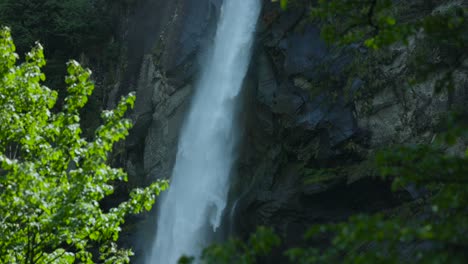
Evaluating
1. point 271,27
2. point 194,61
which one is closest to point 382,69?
point 271,27

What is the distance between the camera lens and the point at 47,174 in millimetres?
7914

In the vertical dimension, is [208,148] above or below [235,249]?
above

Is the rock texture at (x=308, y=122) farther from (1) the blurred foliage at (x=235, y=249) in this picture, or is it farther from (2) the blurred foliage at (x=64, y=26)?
Result: (1) the blurred foliage at (x=235, y=249)

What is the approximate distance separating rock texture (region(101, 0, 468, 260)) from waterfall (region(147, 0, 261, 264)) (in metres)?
0.61

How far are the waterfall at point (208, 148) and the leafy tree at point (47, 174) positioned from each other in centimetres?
1274

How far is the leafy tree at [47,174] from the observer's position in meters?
7.20

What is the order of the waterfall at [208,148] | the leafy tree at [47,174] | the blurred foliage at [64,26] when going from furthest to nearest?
the blurred foliage at [64,26]
the waterfall at [208,148]
the leafy tree at [47,174]

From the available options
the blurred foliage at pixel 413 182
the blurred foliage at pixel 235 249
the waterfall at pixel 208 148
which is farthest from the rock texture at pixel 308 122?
the blurred foliage at pixel 235 249

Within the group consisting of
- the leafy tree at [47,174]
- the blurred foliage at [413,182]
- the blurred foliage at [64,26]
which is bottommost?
the blurred foliage at [413,182]

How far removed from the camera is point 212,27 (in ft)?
79.0

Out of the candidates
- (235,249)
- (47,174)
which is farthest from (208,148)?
(235,249)

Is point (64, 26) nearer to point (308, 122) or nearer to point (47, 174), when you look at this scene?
point (308, 122)

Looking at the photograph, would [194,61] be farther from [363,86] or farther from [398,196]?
[398,196]

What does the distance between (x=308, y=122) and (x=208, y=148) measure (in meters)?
6.19
